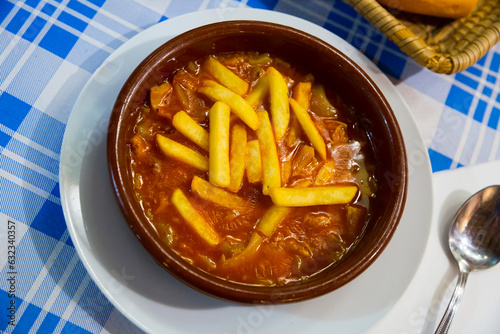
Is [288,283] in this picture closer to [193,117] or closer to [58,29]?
[193,117]

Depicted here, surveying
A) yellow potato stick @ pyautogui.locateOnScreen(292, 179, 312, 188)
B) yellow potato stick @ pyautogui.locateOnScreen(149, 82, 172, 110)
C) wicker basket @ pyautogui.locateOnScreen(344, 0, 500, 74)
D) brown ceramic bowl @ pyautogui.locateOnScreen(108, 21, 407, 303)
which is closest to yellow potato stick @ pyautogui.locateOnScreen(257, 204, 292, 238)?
yellow potato stick @ pyautogui.locateOnScreen(292, 179, 312, 188)

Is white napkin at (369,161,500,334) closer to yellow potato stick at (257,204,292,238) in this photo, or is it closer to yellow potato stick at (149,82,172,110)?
yellow potato stick at (257,204,292,238)

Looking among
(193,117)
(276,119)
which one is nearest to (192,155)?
(193,117)

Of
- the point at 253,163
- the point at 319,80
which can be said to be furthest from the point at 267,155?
the point at 319,80

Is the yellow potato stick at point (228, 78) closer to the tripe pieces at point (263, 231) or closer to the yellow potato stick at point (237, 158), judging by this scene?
the yellow potato stick at point (237, 158)

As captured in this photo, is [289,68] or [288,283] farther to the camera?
[289,68]

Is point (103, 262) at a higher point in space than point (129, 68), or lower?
lower
